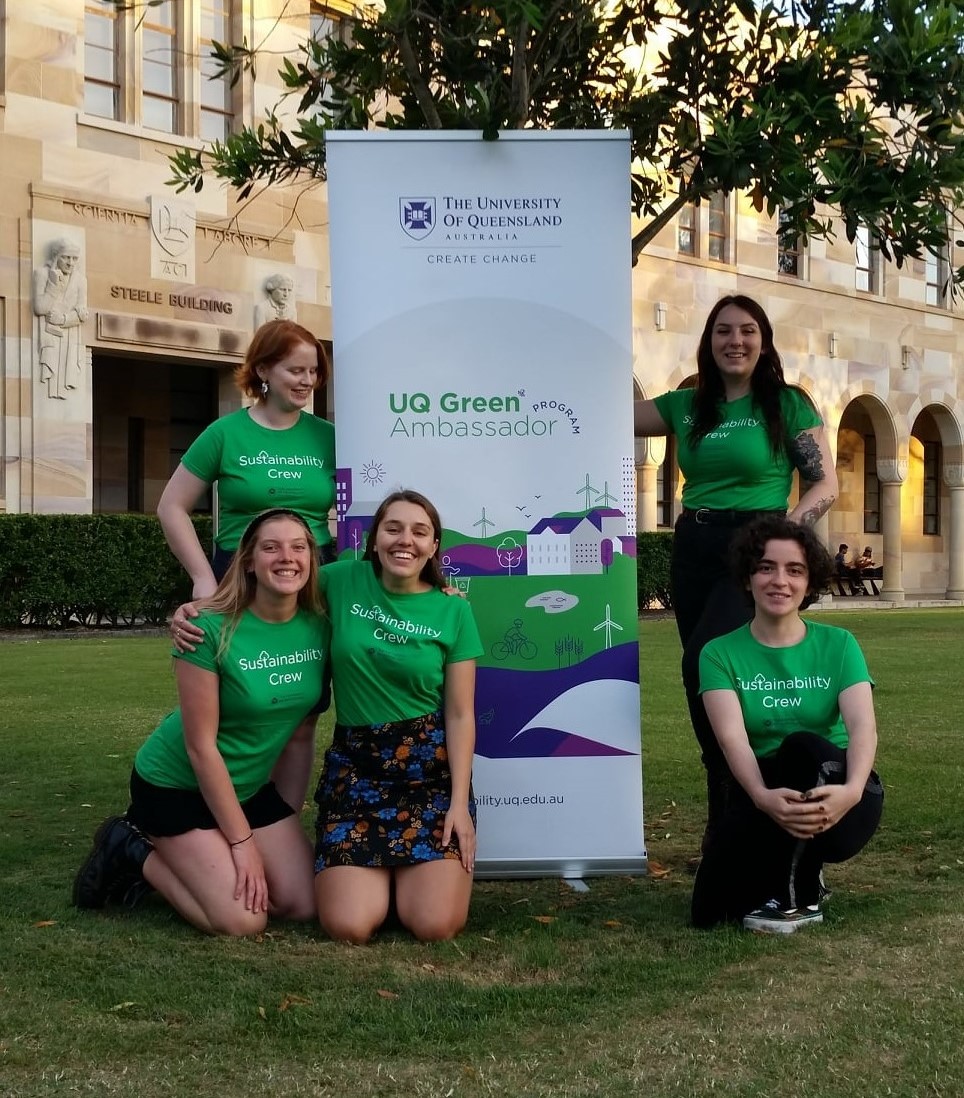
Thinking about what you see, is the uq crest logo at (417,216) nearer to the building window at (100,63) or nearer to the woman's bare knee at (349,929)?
the woman's bare knee at (349,929)

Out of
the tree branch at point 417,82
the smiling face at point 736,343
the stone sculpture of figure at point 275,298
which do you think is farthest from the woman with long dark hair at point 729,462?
the stone sculpture of figure at point 275,298

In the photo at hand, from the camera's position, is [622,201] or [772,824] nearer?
[772,824]

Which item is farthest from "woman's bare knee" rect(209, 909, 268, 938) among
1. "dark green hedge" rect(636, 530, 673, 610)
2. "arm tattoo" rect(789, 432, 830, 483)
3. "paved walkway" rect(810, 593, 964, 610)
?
"paved walkway" rect(810, 593, 964, 610)

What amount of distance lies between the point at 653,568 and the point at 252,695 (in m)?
16.9

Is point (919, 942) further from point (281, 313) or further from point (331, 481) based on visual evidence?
point (281, 313)

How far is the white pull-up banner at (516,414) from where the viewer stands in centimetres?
440

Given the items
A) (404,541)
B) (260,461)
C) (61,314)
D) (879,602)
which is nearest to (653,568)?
(879,602)

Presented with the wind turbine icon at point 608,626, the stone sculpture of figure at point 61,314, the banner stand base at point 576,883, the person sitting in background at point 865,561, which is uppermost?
the stone sculpture of figure at point 61,314

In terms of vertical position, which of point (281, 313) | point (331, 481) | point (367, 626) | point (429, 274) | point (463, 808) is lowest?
point (463, 808)

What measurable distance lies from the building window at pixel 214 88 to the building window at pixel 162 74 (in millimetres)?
397

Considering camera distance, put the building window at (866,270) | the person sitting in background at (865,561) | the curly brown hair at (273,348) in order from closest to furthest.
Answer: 1. the curly brown hair at (273,348)
2. the building window at (866,270)
3. the person sitting in background at (865,561)

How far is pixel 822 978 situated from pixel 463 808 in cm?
117

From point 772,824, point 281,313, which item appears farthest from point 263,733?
point 281,313

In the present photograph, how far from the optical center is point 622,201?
439 cm
